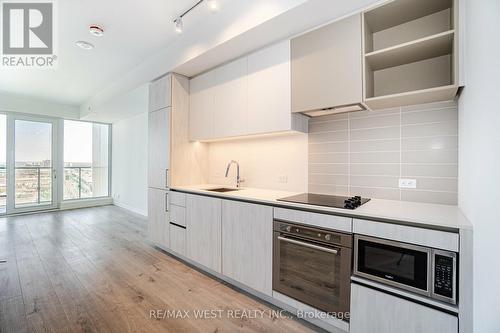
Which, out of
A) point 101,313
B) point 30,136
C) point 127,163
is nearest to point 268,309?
point 101,313

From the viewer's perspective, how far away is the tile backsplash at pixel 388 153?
1747mm

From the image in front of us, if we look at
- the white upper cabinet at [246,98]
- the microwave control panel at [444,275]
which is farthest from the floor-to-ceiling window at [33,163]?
the microwave control panel at [444,275]

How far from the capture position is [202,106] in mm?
3072

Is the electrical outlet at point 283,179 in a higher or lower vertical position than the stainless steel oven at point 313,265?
higher

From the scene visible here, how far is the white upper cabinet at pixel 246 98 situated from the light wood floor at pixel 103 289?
5.54ft

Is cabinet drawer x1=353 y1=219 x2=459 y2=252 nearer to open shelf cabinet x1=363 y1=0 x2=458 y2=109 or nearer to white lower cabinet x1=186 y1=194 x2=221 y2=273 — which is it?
open shelf cabinet x1=363 y1=0 x2=458 y2=109

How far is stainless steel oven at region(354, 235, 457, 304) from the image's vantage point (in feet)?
4.11

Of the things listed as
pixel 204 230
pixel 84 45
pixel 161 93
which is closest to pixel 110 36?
pixel 84 45

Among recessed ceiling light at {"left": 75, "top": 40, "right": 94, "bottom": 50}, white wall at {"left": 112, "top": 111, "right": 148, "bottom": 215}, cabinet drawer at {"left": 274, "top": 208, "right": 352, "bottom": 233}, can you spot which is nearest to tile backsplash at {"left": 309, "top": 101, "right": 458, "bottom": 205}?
cabinet drawer at {"left": 274, "top": 208, "right": 352, "bottom": 233}

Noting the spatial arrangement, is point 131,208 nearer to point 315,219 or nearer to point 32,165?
point 32,165

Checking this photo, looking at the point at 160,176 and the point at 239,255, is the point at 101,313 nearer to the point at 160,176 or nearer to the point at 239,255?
the point at 239,255

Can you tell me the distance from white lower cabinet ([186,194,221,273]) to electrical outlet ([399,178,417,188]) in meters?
1.68

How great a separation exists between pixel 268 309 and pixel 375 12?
8.45 feet

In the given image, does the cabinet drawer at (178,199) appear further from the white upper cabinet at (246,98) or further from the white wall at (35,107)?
the white wall at (35,107)
